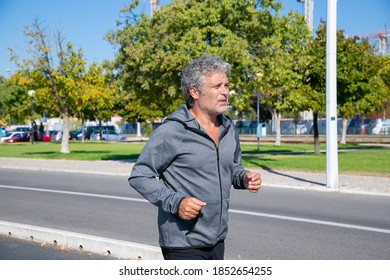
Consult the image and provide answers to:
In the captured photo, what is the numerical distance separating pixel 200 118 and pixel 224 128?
17cm

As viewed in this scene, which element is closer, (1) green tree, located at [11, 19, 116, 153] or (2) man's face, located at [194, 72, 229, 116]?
(2) man's face, located at [194, 72, 229, 116]

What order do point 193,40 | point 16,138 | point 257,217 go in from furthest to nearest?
point 16,138
point 193,40
point 257,217

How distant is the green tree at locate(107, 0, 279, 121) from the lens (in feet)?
66.4

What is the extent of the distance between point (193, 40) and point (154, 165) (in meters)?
17.8

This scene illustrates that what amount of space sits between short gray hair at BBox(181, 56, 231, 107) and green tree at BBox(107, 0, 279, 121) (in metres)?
16.6

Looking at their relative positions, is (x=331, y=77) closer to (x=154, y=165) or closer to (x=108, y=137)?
(x=154, y=165)

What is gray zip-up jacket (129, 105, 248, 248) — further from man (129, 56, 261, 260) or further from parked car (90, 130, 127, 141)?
parked car (90, 130, 127, 141)

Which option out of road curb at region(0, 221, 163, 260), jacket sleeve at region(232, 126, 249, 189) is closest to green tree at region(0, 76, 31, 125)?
road curb at region(0, 221, 163, 260)

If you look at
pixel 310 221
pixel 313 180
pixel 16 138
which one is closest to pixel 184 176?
pixel 310 221

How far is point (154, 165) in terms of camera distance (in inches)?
126

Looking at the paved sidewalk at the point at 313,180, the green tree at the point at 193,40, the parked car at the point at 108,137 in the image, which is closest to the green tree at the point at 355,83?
the green tree at the point at 193,40

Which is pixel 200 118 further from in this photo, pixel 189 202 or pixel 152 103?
pixel 152 103

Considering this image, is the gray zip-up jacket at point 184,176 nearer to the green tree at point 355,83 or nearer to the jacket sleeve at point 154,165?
the jacket sleeve at point 154,165
